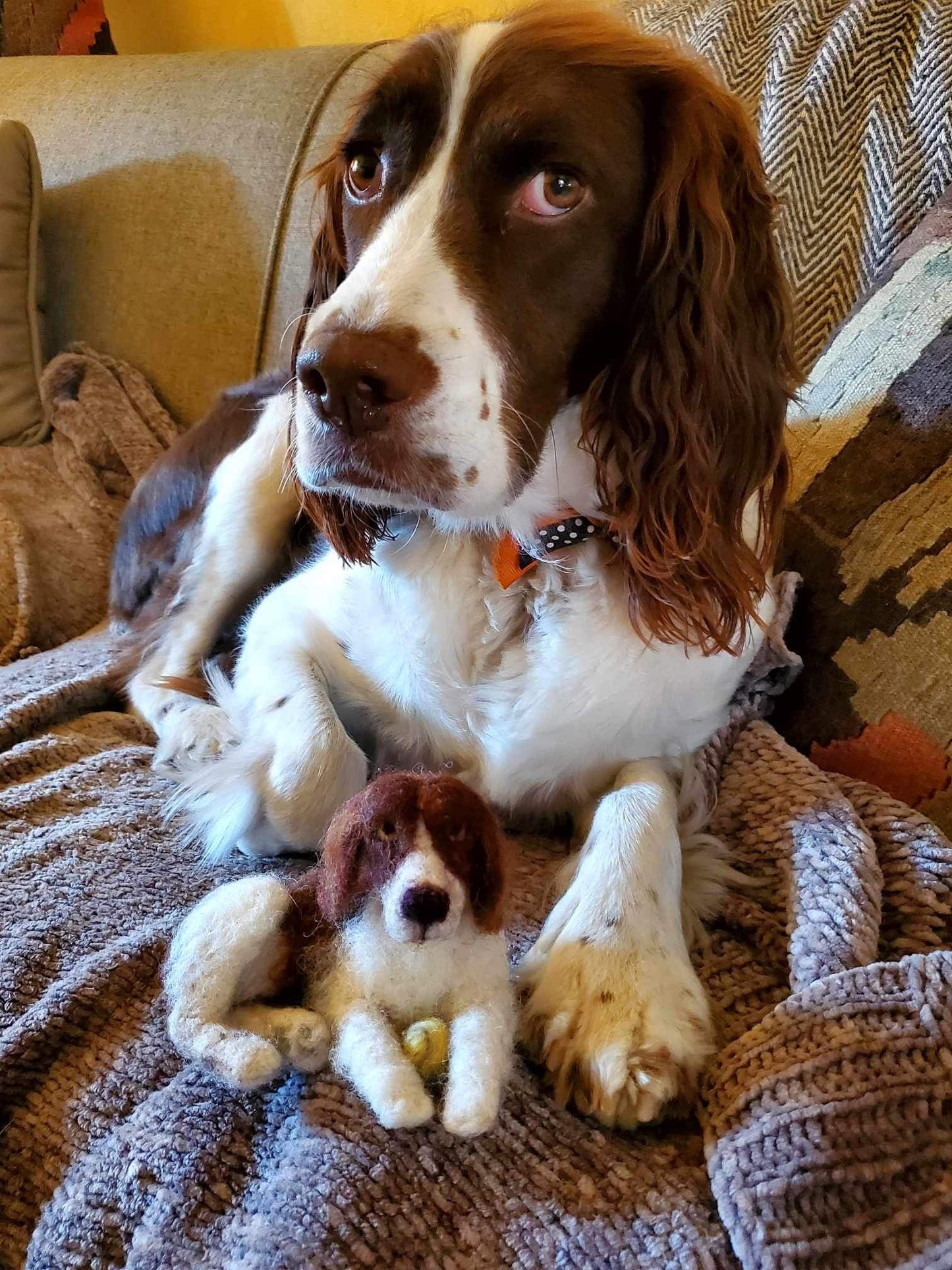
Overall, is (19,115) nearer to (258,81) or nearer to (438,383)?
(258,81)

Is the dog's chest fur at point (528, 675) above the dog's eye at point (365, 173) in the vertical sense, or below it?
below

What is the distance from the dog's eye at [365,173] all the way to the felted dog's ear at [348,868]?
0.71 meters

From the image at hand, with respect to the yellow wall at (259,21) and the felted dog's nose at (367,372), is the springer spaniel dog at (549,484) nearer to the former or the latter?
the felted dog's nose at (367,372)

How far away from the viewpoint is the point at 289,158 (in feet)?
6.89

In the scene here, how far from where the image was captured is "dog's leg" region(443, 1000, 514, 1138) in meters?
0.72

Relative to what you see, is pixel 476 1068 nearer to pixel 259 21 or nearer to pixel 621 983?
pixel 621 983

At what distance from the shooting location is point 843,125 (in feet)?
5.03

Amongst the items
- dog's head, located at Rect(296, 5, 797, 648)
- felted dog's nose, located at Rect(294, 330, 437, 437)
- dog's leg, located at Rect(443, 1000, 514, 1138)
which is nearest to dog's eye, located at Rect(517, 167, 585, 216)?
dog's head, located at Rect(296, 5, 797, 648)

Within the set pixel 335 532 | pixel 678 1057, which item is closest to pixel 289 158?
pixel 335 532

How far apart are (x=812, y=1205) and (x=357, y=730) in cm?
84

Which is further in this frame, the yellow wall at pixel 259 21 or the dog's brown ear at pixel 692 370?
the yellow wall at pixel 259 21

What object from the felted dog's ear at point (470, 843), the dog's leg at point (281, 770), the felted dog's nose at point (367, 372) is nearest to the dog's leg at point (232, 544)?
the dog's leg at point (281, 770)

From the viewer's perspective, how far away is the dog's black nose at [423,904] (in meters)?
0.73

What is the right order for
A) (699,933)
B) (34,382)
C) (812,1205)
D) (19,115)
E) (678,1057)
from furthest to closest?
(19,115) → (34,382) → (699,933) → (678,1057) → (812,1205)
